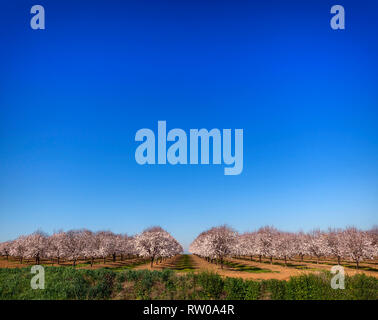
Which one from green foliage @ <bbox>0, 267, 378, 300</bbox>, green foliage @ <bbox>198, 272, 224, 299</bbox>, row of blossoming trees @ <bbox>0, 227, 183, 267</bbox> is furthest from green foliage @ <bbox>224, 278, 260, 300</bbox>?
row of blossoming trees @ <bbox>0, 227, 183, 267</bbox>

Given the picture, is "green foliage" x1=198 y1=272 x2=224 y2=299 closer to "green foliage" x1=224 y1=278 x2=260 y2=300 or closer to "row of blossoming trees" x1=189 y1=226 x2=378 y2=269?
"green foliage" x1=224 y1=278 x2=260 y2=300

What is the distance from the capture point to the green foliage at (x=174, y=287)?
71.5ft

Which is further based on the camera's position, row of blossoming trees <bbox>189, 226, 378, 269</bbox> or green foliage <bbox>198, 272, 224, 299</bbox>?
row of blossoming trees <bbox>189, 226, 378, 269</bbox>

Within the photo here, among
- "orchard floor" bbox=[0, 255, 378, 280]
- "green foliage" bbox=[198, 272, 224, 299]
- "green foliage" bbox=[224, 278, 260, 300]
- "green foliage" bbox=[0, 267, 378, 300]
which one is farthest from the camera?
"orchard floor" bbox=[0, 255, 378, 280]

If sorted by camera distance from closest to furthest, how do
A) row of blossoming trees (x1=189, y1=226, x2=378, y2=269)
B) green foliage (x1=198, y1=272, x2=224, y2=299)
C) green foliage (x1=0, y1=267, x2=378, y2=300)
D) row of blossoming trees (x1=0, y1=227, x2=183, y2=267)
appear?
green foliage (x1=0, y1=267, x2=378, y2=300)
green foliage (x1=198, y1=272, x2=224, y2=299)
row of blossoming trees (x1=189, y1=226, x2=378, y2=269)
row of blossoming trees (x1=0, y1=227, x2=183, y2=267)

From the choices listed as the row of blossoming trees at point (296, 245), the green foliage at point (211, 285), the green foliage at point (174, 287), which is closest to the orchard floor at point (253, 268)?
the row of blossoming trees at point (296, 245)

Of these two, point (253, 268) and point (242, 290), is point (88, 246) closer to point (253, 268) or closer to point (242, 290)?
point (253, 268)

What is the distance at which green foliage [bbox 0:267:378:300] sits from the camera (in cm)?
2180

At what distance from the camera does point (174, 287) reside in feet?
77.9

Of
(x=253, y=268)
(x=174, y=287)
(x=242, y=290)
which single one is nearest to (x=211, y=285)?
(x=242, y=290)

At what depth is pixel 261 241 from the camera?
72.3 meters
